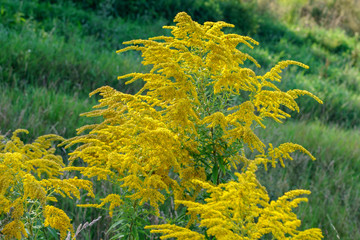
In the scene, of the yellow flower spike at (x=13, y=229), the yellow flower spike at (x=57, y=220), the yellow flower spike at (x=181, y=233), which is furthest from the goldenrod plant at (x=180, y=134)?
the yellow flower spike at (x=13, y=229)

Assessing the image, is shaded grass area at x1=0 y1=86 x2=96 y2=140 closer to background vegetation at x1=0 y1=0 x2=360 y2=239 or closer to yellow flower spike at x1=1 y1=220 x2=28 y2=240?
background vegetation at x1=0 y1=0 x2=360 y2=239

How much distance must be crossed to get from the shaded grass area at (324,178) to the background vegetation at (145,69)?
0.01m

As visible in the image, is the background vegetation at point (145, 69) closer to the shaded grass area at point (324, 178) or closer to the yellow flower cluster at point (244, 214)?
the shaded grass area at point (324, 178)

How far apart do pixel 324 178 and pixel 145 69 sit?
3.39 metres

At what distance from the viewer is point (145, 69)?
7270 millimetres

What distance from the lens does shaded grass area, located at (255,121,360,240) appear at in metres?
4.48

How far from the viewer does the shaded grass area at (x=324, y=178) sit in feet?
14.7

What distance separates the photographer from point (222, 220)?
70.5 inches

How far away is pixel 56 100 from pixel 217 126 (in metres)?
3.56

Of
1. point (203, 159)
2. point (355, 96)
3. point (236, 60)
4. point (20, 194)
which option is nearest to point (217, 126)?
point (203, 159)

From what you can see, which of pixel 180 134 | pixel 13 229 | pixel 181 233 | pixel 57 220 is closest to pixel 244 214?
pixel 181 233

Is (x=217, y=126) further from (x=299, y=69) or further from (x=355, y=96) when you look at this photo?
(x=299, y=69)

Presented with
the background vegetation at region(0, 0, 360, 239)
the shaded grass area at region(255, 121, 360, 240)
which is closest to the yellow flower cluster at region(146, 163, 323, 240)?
the background vegetation at region(0, 0, 360, 239)

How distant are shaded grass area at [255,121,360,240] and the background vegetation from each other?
0.01 meters
